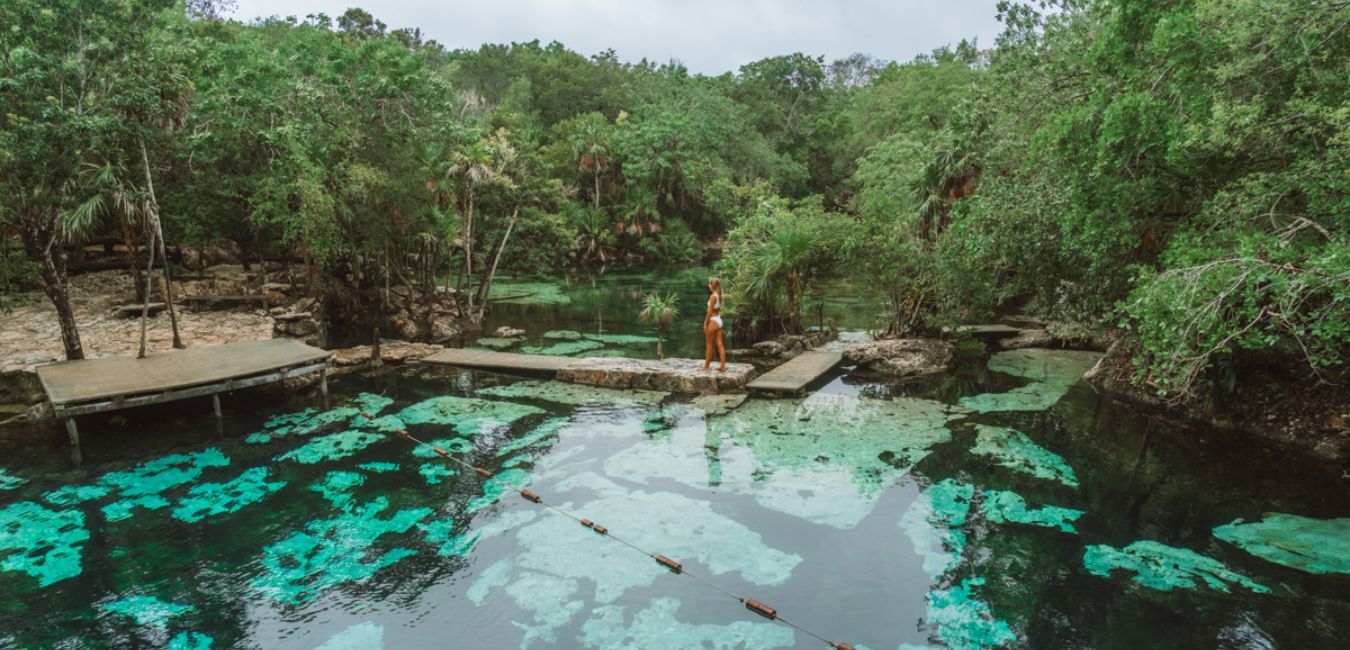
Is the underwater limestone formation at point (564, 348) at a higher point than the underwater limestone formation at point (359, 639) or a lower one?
higher

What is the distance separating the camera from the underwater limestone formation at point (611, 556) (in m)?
6.22

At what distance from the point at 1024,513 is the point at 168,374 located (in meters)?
12.8

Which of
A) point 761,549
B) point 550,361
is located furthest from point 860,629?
point 550,361

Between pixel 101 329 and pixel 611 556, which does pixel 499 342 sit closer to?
pixel 101 329

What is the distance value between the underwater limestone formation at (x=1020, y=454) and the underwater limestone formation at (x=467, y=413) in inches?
291

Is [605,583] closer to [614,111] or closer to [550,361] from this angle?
[550,361]

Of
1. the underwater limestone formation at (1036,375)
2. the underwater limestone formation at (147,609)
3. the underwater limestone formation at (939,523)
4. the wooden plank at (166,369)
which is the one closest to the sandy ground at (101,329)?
the wooden plank at (166,369)

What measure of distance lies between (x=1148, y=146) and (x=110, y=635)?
38.2ft

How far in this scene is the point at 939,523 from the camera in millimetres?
7508

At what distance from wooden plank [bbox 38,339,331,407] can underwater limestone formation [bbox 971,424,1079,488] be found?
37.0 ft

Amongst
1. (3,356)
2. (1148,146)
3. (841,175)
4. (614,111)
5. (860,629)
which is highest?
(614,111)

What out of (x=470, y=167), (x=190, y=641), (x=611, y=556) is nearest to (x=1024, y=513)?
(x=611, y=556)

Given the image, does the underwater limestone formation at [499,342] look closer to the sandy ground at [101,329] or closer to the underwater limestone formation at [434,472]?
the sandy ground at [101,329]

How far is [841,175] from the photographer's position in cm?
4441
